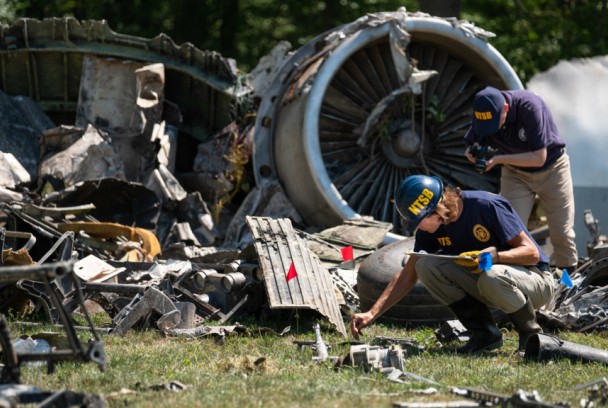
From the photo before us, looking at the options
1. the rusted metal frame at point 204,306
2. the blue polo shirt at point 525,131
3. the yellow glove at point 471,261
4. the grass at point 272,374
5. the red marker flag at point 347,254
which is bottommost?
the rusted metal frame at point 204,306

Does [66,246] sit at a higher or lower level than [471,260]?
lower

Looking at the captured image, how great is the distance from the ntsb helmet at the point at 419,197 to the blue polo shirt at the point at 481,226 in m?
0.25

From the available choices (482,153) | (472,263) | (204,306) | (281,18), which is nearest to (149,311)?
(204,306)

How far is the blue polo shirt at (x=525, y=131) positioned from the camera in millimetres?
8055

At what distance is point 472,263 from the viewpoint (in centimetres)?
605

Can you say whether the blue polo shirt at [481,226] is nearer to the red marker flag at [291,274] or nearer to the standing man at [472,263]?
the standing man at [472,263]

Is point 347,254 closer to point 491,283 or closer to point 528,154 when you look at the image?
point 528,154

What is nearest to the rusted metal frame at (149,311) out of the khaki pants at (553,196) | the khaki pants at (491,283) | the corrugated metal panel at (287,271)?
the corrugated metal panel at (287,271)

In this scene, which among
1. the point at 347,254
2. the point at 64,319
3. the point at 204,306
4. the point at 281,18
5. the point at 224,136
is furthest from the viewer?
the point at 281,18

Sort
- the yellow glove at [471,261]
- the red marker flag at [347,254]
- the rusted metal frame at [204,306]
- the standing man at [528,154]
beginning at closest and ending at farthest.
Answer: the yellow glove at [471,261], the rusted metal frame at [204,306], the standing man at [528,154], the red marker flag at [347,254]

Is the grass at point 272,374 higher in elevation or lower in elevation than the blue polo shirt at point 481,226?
lower

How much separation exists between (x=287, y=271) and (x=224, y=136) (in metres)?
4.58

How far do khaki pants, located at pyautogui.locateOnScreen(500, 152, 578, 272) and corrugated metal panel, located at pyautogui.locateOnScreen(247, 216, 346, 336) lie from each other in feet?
5.84

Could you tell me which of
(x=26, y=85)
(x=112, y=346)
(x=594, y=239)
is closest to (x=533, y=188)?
(x=594, y=239)
